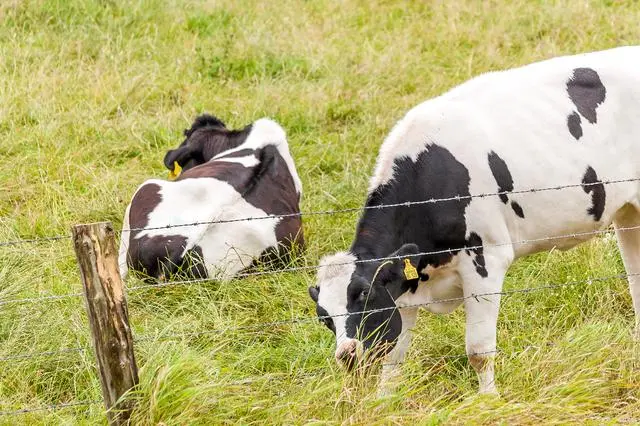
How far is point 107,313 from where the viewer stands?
149 inches

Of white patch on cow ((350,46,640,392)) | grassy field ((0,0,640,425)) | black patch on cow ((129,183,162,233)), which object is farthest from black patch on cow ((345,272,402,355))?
black patch on cow ((129,183,162,233))

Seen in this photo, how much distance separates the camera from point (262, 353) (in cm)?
528

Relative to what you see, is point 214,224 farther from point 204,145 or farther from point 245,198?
point 204,145

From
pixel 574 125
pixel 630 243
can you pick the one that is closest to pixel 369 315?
pixel 574 125

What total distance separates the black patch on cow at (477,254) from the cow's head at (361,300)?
14.5 inches

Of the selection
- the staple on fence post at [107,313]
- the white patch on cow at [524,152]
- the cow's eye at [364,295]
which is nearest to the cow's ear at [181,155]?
the white patch on cow at [524,152]

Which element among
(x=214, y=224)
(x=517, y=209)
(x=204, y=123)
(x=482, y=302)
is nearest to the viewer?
(x=482, y=302)

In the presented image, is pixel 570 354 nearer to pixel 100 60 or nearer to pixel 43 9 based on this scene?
pixel 100 60

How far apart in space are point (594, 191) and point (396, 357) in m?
1.50

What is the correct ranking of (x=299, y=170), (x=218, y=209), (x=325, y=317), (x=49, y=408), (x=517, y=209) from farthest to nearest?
(x=299, y=170) < (x=218, y=209) < (x=517, y=209) < (x=325, y=317) < (x=49, y=408)

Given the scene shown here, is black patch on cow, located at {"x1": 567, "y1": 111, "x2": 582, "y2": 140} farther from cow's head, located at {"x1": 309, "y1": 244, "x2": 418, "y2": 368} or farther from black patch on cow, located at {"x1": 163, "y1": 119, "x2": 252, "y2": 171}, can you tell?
black patch on cow, located at {"x1": 163, "y1": 119, "x2": 252, "y2": 171}

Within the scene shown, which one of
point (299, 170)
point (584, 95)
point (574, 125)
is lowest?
point (299, 170)

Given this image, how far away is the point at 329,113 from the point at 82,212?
2969mm

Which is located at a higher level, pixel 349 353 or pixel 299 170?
pixel 349 353
